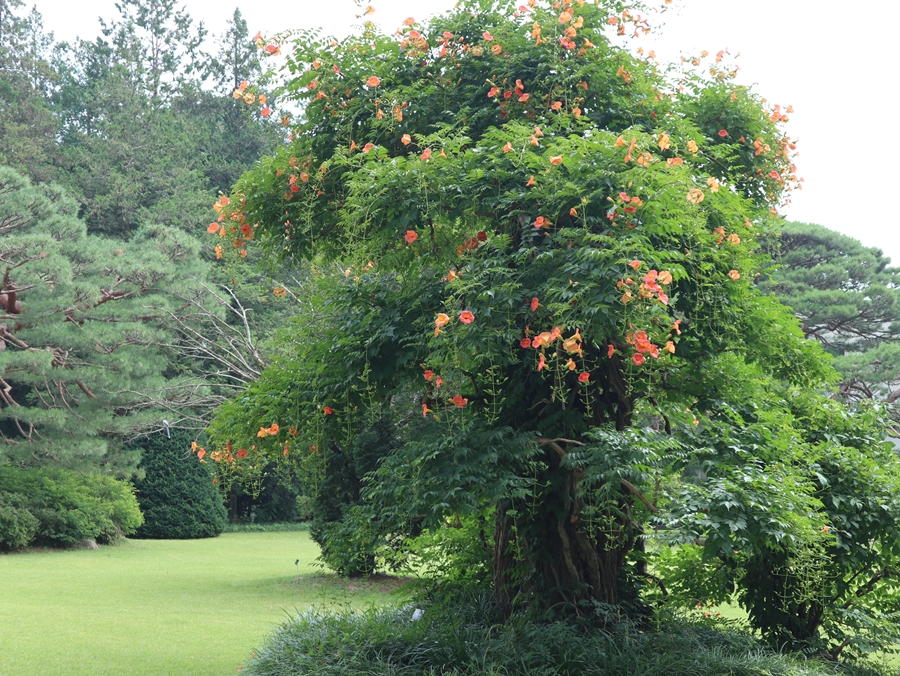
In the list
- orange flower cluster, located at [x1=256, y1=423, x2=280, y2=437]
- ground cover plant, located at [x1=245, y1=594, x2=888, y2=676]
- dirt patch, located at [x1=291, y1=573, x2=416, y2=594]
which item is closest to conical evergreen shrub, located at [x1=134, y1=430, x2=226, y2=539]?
dirt patch, located at [x1=291, y1=573, x2=416, y2=594]

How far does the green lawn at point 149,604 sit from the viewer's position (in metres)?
5.91

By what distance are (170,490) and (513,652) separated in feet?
46.3

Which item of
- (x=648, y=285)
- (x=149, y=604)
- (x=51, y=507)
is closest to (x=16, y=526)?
(x=51, y=507)

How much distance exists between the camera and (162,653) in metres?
6.15

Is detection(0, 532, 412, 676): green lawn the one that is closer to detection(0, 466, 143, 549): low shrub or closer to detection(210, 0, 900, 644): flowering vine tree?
detection(0, 466, 143, 549): low shrub

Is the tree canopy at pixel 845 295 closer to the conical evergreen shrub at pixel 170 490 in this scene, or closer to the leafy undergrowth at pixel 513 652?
the leafy undergrowth at pixel 513 652

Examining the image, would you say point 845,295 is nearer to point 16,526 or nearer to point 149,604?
point 149,604

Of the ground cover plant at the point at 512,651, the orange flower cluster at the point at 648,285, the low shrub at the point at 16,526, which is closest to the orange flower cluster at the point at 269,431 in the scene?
the ground cover plant at the point at 512,651

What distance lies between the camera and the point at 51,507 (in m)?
14.1

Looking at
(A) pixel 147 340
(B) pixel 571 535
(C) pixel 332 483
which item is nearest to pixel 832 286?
(C) pixel 332 483

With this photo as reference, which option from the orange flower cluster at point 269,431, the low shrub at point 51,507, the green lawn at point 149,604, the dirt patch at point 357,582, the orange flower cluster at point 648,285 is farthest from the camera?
the low shrub at point 51,507

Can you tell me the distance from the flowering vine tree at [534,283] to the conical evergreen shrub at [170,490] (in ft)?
40.7

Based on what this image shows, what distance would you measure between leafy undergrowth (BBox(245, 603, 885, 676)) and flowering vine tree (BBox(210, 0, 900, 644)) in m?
0.34

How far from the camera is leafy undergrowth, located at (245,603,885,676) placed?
4.24 metres
